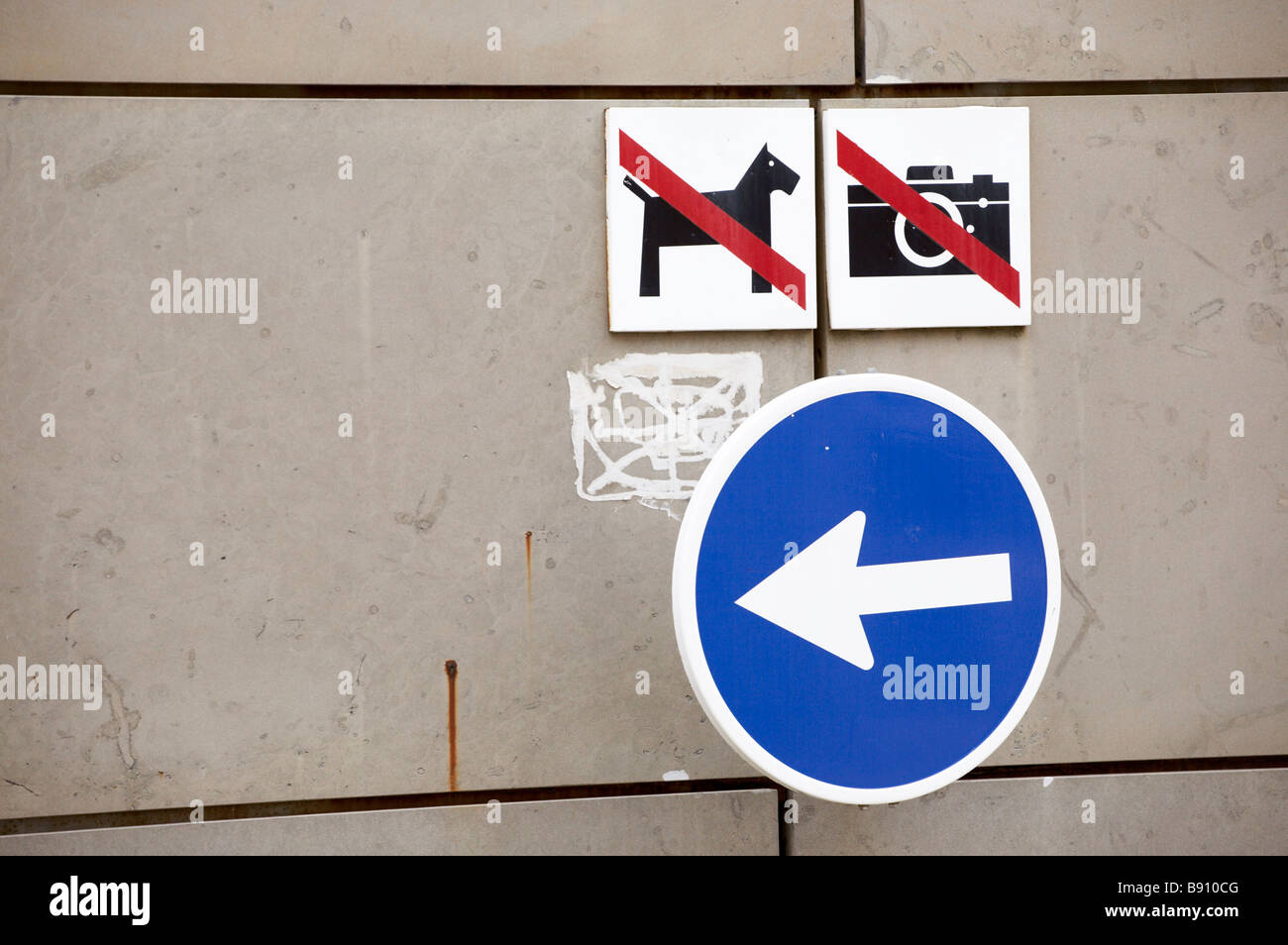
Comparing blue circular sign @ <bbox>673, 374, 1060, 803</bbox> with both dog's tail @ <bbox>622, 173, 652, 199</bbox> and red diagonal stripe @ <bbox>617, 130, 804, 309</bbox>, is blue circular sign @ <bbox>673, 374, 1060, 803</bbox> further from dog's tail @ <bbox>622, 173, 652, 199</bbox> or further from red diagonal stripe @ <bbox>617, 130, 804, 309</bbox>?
dog's tail @ <bbox>622, 173, 652, 199</bbox>

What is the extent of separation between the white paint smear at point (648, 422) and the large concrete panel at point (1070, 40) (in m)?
0.93

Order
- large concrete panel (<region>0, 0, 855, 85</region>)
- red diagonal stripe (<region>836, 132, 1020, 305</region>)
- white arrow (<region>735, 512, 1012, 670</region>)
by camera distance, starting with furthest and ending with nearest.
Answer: red diagonal stripe (<region>836, 132, 1020, 305</region>) < large concrete panel (<region>0, 0, 855, 85</region>) < white arrow (<region>735, 512, 1012, 670</region>)

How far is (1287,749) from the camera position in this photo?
2.58 meters

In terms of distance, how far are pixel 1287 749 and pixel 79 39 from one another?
147 inches

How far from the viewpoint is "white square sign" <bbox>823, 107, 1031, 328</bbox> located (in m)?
2.41

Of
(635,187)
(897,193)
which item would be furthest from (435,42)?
(897,193)

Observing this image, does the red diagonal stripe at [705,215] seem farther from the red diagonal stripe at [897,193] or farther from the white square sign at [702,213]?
the red diagonal stripe at [897,193]

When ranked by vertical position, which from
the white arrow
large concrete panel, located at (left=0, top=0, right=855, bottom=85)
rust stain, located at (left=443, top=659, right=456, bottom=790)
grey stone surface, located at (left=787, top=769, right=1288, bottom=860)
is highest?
large concrete panel, located at (left=0, top=0, right=855, bottom=85)

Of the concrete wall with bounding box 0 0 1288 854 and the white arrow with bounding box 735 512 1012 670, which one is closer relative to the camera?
the white arrow with bounding box 735 512 1012 670

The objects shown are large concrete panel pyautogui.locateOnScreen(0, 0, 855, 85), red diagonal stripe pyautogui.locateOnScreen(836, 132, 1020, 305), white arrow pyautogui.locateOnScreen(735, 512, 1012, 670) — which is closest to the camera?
white arrow pyautogui.locateOnScreen(735, 512, 1012, 670)

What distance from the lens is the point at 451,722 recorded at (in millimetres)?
2402

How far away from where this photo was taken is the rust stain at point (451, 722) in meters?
2.40

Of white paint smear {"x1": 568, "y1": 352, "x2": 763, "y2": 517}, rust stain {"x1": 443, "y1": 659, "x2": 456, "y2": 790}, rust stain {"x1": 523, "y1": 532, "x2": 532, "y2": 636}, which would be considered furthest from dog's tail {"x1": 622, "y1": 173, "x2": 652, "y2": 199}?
rust stain {"x1": 443, "y1": 659, "x2": 456, "y2": 790}

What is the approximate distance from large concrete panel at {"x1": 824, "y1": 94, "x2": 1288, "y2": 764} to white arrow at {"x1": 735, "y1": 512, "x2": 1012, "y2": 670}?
775 mm
